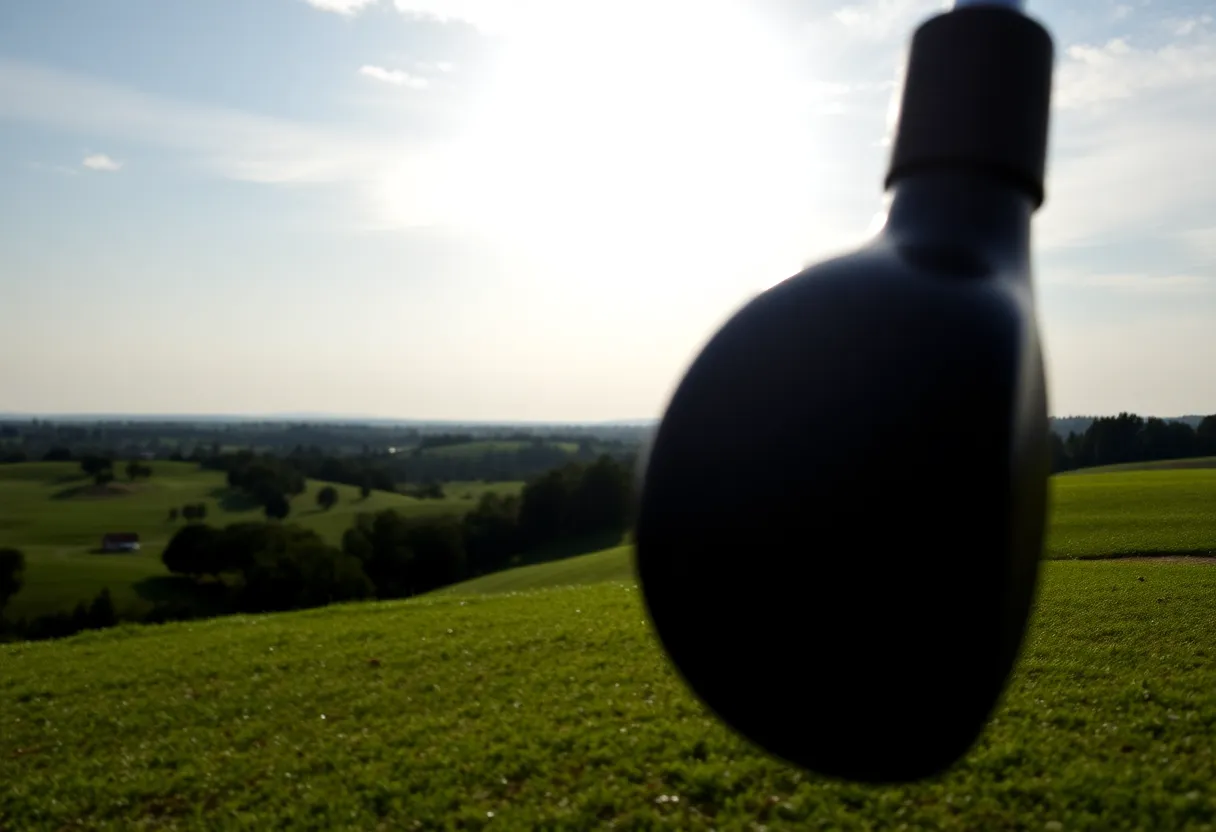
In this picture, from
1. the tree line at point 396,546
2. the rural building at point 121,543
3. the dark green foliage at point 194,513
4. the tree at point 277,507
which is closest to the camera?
the tree line at point 396,546

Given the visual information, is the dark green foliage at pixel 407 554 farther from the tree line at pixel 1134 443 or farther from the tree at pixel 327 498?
the tree line at pixel 1134 443

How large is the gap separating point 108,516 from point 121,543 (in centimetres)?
1718

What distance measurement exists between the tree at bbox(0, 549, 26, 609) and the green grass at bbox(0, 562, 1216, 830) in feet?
166

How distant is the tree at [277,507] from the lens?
92312mm

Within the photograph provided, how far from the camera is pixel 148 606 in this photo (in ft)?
187

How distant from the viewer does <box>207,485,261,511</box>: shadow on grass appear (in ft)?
315

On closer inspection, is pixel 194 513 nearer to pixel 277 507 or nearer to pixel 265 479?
pixel 277 507

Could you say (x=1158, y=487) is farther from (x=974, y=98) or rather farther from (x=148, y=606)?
(x=148, y=606)

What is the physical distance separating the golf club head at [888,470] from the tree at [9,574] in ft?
227

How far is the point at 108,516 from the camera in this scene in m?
91.2

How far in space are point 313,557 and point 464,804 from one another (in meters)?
46.2

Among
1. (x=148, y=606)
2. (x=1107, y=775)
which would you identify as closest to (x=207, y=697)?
(x=1107, y=775)

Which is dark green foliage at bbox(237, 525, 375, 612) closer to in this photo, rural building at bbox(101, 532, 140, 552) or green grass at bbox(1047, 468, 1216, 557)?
rural building at bbox(101, 532, 140, 552)

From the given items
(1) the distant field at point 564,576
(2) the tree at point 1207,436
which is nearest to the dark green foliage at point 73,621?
(1) the distant field at point 564,576
